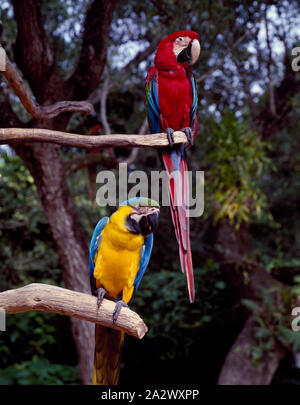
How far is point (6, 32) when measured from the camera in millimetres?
2381

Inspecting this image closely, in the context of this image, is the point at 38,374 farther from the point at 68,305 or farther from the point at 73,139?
the point at 73,139

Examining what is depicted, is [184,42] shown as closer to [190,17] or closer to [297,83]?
[190,17]

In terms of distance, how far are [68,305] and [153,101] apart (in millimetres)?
643

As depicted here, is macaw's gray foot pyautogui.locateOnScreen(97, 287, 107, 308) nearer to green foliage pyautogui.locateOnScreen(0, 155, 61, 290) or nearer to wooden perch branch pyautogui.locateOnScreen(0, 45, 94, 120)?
wooden perch branch pyautogui.locateOnScreen(0, 45, 94, 120)

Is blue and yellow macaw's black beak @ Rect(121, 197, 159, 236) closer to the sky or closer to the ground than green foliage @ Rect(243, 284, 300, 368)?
closer to the sky

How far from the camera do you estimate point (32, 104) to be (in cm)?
123

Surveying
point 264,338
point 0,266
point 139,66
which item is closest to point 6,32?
point 139,66

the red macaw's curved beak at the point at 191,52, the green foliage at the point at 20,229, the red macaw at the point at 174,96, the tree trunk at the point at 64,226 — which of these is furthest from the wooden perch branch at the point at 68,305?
the green foliage at the point at 20,229

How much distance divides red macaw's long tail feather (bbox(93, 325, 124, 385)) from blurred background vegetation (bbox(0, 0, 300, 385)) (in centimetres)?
131

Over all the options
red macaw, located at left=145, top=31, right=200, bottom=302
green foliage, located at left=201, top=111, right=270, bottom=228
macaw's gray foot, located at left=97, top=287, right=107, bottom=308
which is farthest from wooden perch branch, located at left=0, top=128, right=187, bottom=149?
green foliage, located at left=201, top=111, right=270, bottom=228

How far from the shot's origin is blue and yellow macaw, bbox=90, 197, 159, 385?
98 centimetres

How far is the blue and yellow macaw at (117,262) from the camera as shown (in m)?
0.98

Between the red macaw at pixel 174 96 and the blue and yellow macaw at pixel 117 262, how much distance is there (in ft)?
0.38
